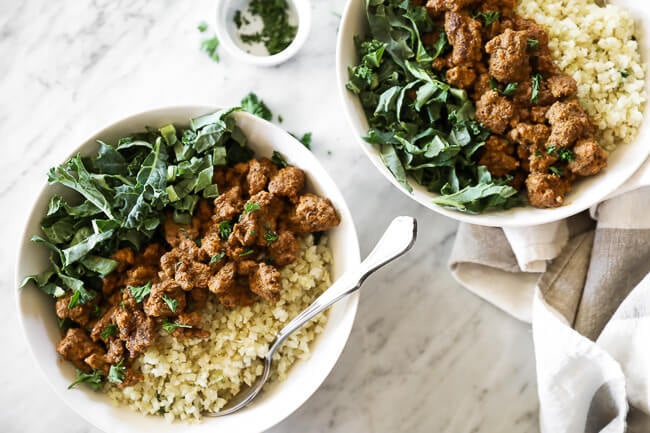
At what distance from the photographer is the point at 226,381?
7.61ft

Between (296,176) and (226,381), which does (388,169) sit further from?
(226,381)

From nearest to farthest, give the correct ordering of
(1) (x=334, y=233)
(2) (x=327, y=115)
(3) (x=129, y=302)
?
1. (3) (x=129, y=302)
2. (1) (x=334, y=233)
3. (2) (x=327, y=115)

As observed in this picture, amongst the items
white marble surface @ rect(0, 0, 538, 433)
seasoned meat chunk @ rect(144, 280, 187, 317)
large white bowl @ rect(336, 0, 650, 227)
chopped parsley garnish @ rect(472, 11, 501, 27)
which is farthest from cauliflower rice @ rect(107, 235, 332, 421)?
chopped parsley garnish @ rect(472, 11, 501, 27)

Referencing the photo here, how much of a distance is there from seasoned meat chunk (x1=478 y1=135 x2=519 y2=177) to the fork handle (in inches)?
14.2

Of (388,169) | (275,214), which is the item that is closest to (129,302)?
(275,214)

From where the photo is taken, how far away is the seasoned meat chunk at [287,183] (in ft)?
7.55

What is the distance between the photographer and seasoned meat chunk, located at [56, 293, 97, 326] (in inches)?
88.8

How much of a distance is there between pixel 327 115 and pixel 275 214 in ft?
1.84

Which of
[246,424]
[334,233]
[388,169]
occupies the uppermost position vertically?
[388,169]

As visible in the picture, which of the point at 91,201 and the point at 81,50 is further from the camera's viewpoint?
the point at 81,50

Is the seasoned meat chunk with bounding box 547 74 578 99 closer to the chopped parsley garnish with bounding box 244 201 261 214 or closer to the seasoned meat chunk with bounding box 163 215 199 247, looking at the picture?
the chopped parsley garnish with bounding box 244 201 261 214

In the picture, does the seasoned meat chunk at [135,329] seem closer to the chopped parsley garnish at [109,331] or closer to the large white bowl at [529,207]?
the chopped parsley garnish at [109,331]

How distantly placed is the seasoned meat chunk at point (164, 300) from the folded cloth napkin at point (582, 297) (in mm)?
1081

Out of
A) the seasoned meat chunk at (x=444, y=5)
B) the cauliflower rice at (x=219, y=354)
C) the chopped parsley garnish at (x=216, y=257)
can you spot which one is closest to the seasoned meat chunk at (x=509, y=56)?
the seasoned meat chunk at (x=444, y=5)
